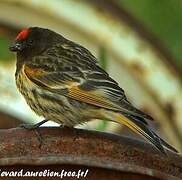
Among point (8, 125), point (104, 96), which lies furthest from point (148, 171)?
point (8, 125)

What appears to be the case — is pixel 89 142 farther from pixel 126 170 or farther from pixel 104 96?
pixel 104 96

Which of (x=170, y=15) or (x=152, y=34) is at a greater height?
(x=170, y=15)

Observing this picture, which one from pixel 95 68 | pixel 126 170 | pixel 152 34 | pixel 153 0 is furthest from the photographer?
pixel 153 0

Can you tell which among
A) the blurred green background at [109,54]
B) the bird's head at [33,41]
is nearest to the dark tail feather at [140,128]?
the bird's head at [33,41]

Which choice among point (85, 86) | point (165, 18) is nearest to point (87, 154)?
point (85, 86)

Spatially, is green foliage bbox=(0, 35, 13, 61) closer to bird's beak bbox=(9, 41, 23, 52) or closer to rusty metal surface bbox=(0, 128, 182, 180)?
bird's beak bbox=(9, 41, 23, 52)

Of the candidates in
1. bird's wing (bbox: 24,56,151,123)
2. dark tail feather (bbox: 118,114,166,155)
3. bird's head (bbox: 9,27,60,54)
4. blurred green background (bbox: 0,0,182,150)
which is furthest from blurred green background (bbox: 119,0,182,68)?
dark tail feather (bbox: 118,114,166,155)

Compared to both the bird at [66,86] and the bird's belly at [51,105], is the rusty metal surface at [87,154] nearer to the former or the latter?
the bird at [66,86]

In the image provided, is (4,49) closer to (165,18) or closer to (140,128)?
(165,18)
